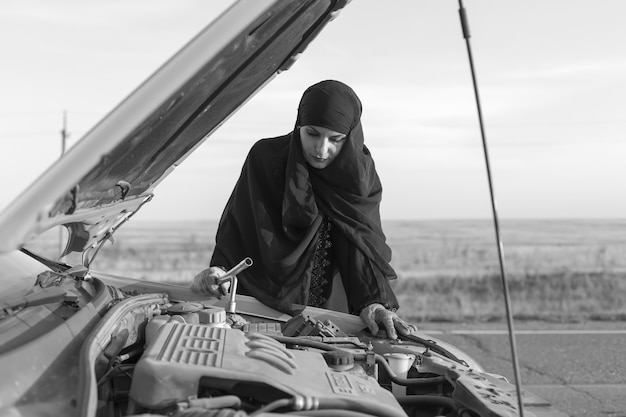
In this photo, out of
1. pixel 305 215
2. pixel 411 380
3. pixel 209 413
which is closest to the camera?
pixel 209 413

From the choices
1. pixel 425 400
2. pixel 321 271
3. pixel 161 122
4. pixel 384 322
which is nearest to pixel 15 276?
pixel 161 122

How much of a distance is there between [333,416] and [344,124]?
2581 mm

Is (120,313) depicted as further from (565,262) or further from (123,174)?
(565,262)

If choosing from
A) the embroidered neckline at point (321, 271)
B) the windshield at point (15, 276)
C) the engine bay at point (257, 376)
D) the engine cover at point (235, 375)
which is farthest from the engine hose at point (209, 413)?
the embroidered neckline at point (321, 271)

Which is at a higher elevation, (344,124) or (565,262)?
(344,124)

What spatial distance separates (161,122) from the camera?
2434 mm

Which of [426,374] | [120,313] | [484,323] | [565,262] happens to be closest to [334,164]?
[426,374]

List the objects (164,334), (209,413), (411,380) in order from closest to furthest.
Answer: (209,413) → (164,334) → (411,380)

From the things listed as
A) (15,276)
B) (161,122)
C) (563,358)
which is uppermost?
(161,122)

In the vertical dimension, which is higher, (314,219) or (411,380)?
(314,219)

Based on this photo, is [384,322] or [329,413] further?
[384,322]

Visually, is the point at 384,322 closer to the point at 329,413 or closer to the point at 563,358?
the point at 329,413

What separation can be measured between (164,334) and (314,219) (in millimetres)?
2106

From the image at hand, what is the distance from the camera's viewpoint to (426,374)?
2.83 metres
